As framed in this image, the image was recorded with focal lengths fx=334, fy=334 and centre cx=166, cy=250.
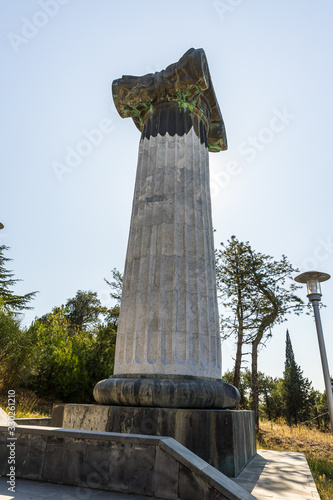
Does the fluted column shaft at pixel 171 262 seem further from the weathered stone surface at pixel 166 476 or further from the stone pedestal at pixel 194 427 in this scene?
the weathered stone surface at pixel 166 476

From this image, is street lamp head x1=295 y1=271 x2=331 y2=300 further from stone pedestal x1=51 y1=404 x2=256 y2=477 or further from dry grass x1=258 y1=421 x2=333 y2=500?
dry grass x1=258 y1=421 x2=333 y2=500

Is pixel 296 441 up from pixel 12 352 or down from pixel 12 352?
down

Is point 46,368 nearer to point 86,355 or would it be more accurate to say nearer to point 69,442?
point 86,355

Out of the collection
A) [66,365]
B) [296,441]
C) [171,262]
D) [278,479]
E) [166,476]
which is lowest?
[296,441]

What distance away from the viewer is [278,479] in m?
5.73

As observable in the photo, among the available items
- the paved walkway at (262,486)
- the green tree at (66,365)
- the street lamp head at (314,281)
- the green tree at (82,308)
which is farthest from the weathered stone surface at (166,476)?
the green tree at (82,308)

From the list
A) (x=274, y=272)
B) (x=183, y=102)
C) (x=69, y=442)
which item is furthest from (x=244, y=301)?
(x=69, y=442)

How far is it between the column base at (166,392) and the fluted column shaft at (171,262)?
0.33 meters

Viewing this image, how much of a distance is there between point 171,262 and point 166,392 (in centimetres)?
277

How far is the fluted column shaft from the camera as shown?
6.89 m

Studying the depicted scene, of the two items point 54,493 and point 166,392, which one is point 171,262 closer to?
point 166,392

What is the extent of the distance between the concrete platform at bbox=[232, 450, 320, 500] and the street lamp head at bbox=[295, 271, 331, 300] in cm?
460

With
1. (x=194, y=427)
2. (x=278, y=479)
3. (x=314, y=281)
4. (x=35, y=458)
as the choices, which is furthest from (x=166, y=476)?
(x=314, y=281)

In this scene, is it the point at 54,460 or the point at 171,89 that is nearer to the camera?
the point at 54,460
